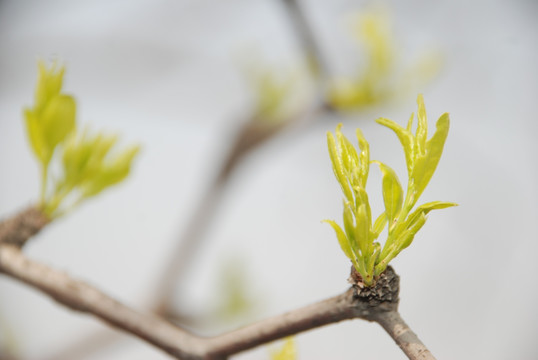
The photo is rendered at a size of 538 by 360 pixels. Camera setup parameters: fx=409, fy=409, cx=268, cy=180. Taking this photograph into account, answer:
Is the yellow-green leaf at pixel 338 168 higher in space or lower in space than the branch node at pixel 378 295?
higher

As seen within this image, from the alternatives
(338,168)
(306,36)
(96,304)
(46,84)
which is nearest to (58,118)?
(46,84)

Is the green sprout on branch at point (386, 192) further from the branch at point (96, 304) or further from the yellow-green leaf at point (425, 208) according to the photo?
the branch at point (96, 304)

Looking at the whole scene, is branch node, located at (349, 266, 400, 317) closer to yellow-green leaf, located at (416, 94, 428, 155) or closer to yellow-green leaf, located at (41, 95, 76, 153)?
yellow-green leaf, located at (416, 94, 428, 155)

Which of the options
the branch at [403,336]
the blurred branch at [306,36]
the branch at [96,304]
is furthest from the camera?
the blurred branch at [306,36]

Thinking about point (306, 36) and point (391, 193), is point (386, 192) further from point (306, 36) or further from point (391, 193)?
point (306, 36)

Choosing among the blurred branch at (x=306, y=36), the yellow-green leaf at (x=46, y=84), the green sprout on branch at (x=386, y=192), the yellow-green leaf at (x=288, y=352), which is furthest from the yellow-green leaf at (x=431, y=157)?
the blurred branch at (x=306, y=36)

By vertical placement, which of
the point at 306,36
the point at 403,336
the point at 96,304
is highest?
the point at 306,36

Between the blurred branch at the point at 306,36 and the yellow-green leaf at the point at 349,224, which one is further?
the blurred branch at the point at 306,36
